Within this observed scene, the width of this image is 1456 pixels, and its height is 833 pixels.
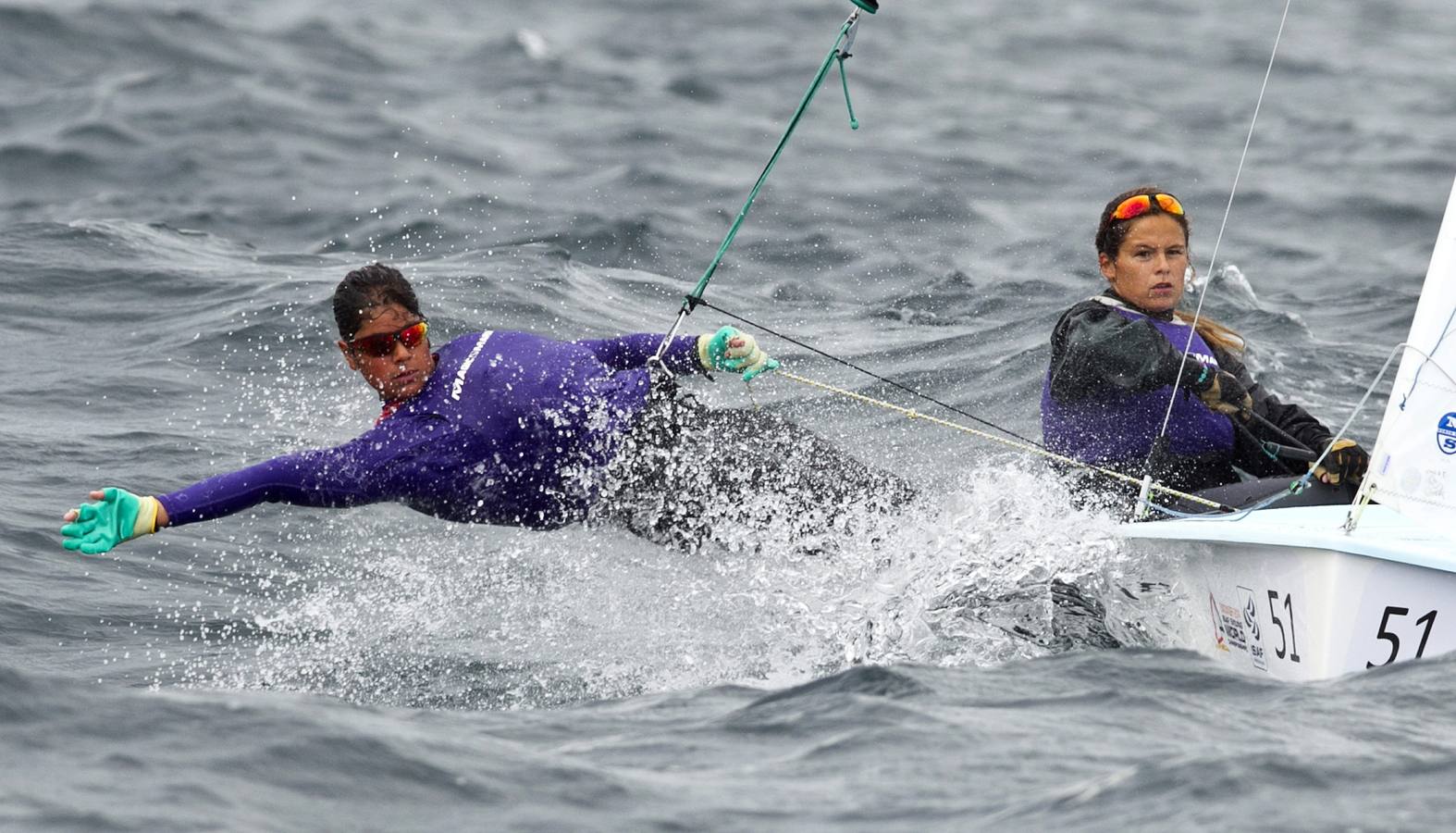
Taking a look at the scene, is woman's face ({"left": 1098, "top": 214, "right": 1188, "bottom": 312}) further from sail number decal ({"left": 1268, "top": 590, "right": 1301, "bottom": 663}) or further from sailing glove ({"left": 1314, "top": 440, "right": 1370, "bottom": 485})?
sail number decal ({"left": 1268, "top": 590, "right": 1301, "bottom": 663})

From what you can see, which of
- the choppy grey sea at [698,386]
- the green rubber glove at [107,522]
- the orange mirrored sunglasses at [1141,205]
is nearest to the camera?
the choppy grey sea at [698,386]

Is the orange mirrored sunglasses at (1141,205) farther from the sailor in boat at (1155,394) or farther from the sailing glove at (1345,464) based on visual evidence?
the sailing glove at (1345,464)

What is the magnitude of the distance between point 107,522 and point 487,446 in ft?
3.09

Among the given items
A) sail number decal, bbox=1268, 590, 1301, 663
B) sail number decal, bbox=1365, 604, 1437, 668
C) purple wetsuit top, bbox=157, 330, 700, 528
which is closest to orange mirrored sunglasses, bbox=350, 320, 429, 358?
purple wetsuit top, bbox=157, 330, 700, 528

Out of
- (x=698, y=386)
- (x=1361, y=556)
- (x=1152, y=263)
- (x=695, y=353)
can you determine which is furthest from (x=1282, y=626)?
(x=698, y=386)

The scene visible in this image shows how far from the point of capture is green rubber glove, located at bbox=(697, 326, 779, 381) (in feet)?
15.9

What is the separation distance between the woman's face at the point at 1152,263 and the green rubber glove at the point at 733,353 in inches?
41.4

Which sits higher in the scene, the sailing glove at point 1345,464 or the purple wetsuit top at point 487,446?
the sailing glove at point 1345,464

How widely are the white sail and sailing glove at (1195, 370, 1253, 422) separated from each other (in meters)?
0.69

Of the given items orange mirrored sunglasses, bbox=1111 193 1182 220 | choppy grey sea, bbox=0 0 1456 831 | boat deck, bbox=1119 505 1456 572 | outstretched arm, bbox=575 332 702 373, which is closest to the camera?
choppy grey sea, bbox=0 0 1456 831

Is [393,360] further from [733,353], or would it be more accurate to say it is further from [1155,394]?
[1155,394]

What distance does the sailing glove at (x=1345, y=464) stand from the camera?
4.67 meters

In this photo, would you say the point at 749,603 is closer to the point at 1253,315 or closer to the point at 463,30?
the point at 1253,315

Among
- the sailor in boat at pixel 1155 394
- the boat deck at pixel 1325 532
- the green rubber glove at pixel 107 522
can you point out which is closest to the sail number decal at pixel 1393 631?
the boat deck at pixel 1325 532
